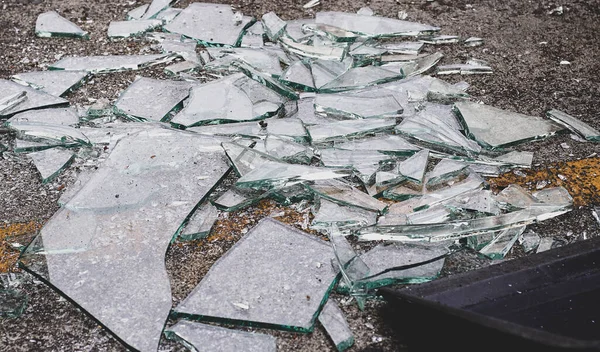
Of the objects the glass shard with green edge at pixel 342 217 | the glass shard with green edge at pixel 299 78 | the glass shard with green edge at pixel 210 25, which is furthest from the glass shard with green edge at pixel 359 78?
the glass shard with green edge at pixel 342 217

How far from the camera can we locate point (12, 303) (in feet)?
6.10

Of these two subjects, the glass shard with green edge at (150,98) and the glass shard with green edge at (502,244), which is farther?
the glass shard with green edge at (150,98)

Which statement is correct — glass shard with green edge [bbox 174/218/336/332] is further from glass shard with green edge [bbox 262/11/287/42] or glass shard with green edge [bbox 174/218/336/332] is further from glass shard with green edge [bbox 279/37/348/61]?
glass shard with green edge [bbox 262/11/287/42]

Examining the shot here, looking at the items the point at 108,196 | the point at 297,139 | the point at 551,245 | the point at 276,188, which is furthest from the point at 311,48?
the point at 551,245

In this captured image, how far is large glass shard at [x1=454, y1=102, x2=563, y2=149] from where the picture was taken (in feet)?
8.20

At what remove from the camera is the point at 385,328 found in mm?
1806

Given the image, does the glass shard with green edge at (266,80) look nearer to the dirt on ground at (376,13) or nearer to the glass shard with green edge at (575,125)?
the dirt on ground at (376,13)

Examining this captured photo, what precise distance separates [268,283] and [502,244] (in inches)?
30.2

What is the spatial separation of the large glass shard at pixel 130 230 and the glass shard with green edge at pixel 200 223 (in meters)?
0.03

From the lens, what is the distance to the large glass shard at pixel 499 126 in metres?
2.50

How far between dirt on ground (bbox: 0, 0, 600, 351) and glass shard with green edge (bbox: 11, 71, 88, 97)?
0.15 feet

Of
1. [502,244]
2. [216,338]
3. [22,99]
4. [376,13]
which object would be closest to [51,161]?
[22,99]

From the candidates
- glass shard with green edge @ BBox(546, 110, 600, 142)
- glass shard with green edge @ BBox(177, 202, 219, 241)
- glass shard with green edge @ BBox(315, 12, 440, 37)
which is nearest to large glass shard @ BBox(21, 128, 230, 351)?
glass shard with green edge @ BBox(177, 202, 219, 241)

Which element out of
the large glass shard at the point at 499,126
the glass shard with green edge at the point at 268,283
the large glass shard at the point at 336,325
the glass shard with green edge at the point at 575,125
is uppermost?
the large glass shard at the point at 499,126
